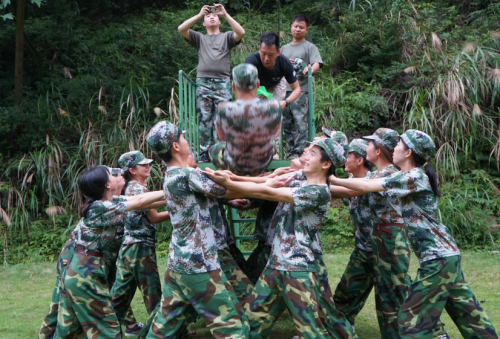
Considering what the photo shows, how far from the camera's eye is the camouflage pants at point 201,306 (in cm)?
424

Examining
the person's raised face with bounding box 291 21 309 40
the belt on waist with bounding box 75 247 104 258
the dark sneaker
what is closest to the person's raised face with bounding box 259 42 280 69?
the person's raised face with bounding box 291 21 309 40

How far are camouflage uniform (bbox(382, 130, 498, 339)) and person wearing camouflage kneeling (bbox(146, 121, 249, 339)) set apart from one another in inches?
52.8

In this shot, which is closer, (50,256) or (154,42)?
(50,256)

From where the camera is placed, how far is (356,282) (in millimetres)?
5457

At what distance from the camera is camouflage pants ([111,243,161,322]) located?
5.43 m

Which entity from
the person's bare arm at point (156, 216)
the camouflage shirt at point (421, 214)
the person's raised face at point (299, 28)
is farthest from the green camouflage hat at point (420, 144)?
the person's raised face at point (299, 28)

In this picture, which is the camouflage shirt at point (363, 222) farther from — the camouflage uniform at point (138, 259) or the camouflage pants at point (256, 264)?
the camouflage uniform at point (138, 259)

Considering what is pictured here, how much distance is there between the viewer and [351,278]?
548 cm

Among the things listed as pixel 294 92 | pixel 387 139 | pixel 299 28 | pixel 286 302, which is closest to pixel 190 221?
pixel 286 302

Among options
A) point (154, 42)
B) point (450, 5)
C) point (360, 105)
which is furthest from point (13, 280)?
point (450, 5)

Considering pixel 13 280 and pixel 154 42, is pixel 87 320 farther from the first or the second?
pixel 154 42

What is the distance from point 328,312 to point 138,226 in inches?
80.4

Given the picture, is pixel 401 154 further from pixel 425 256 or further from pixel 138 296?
pixel 138 296

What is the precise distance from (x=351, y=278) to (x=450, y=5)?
1061cm
